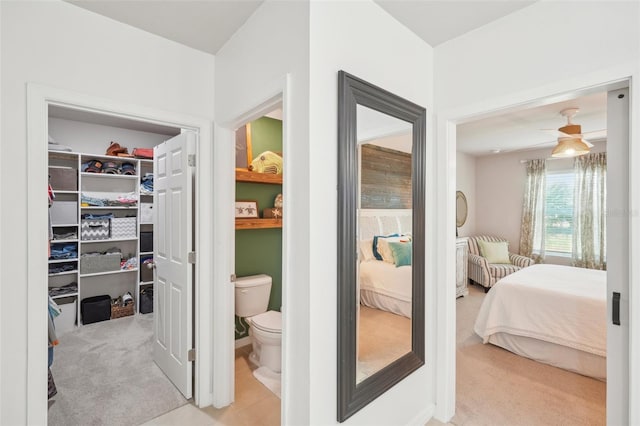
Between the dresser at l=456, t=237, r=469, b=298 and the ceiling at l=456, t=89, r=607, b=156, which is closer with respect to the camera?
the ceiling at l=456, t=89, r=607, b=156

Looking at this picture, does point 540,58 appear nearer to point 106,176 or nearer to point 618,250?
point 618,250

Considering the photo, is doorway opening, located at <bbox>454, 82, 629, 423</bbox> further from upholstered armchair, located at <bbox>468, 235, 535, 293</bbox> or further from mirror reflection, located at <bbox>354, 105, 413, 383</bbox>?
mirror reflection, located at <bbox>354, 105, 413, 383</bbox>

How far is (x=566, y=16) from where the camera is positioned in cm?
151

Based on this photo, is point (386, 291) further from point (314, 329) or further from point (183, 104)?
point (183, 104)

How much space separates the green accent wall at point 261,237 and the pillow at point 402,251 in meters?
1.69

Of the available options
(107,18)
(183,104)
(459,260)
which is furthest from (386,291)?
(459,260)

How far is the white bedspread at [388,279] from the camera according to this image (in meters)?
1.90

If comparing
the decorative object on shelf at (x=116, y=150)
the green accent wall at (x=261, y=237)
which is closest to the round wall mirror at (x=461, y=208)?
the green accent wall at (x=261, y=237)

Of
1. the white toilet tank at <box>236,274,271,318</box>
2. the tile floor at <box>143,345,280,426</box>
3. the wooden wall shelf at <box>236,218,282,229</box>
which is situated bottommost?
the tile floor at <box>143,345,280,426</box>

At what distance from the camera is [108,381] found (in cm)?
248

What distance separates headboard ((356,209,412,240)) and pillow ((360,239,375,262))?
1.3 inches

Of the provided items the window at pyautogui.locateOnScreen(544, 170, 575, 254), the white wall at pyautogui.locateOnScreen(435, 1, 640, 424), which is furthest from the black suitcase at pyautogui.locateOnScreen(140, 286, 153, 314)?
the window at pyautogui.locateOnScreen(544, 170, 575, 254)

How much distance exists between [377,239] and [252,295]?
1.56m

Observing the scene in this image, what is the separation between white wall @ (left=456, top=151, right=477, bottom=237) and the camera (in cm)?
591
